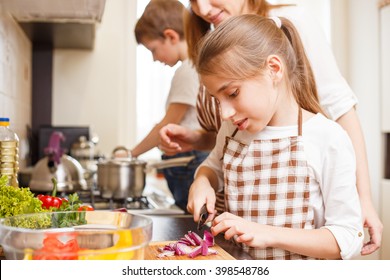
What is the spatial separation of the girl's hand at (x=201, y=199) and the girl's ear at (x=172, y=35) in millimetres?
479

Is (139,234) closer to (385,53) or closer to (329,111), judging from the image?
(329,111)

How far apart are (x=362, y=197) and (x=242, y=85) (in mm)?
256

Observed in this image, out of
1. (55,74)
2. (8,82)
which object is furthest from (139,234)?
(55,74)

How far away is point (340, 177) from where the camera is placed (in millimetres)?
635

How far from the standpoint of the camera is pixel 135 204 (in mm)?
1090

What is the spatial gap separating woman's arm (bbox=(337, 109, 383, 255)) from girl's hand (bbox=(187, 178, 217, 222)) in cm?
22

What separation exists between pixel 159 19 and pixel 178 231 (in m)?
0.51

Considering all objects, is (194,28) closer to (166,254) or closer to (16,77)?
(166,254)

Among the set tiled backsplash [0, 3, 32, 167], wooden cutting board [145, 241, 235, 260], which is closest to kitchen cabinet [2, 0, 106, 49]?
tiled backsplash [0, 3, 32, 167]

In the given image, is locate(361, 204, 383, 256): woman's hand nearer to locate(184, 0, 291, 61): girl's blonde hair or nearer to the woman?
the woman

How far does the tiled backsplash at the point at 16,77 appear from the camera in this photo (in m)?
1.12

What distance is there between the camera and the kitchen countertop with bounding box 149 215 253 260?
0.64 metres

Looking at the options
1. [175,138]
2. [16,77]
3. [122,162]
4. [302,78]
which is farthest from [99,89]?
[302,78]

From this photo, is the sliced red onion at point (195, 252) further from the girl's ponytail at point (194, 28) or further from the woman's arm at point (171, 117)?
the woman's arm at point (171, 117)
